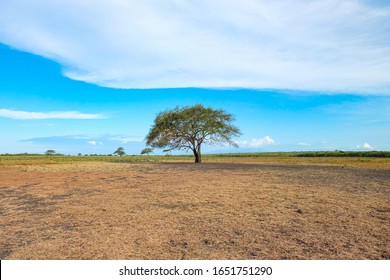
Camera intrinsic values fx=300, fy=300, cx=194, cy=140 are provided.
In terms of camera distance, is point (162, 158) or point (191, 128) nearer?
point (191, 128)

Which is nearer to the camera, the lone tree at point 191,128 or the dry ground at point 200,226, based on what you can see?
the dry ground at point 200,226

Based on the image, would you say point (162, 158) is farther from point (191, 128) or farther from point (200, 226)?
point (200, 226)

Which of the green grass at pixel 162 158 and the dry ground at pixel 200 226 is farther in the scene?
the green grass at pixel 162 158

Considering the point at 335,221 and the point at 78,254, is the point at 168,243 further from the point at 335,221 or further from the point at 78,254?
the point at 335,221

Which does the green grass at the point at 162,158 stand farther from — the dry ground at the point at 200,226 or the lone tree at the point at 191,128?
the dry ground at the point at 200,226

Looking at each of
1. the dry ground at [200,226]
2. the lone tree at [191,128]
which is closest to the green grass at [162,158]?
the lone tree at [191,128]

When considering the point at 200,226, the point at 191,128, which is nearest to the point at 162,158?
the point at 191,128

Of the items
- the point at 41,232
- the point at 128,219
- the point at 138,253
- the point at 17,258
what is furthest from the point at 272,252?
the point at 41,232

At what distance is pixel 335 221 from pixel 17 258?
740cm

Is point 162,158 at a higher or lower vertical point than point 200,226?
higher

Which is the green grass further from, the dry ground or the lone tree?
the dry ground

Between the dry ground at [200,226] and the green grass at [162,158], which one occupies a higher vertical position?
the green grass at [162,158]

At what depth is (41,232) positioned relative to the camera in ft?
24.2

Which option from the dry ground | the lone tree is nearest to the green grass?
the lone tree
